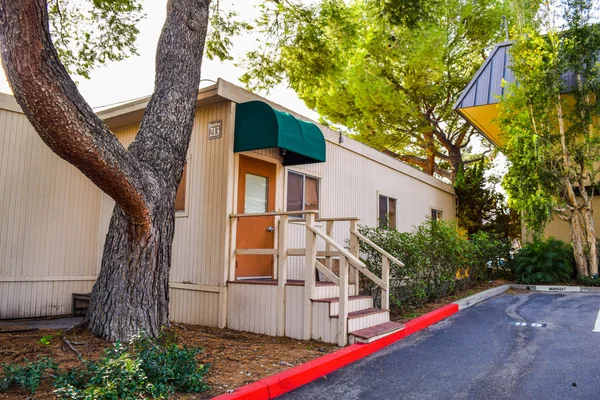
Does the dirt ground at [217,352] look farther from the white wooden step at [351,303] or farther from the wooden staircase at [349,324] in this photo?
the white wooden step at [351,303]

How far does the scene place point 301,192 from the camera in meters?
8.76

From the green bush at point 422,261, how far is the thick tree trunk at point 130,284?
3.78m

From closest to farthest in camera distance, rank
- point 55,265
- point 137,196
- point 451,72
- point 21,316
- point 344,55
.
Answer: point 137,196, point 21,316, point 55,265, point 344,55, point 451,72

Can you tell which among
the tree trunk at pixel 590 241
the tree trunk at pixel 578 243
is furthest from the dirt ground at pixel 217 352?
the tree trunk at pixel 590 241

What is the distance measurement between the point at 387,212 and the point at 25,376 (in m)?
9.63

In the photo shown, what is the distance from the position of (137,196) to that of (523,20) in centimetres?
1208

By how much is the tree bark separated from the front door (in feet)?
6.11

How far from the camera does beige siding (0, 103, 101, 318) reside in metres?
7.64

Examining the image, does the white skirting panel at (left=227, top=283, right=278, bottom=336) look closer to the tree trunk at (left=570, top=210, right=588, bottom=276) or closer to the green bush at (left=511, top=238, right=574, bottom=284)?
the green bush at (left=511, top=238, right=574, bottom=284)

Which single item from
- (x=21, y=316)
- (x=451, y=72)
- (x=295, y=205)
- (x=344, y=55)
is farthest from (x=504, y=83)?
(x=21, y=316)

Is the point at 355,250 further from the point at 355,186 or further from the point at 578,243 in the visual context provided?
the point at 578,243

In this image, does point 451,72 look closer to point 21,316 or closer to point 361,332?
point 361,332

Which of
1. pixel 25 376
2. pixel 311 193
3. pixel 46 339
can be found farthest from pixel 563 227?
pixel 25 376

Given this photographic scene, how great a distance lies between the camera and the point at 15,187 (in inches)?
306
